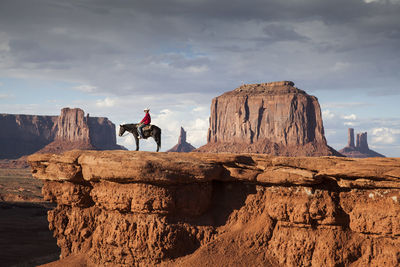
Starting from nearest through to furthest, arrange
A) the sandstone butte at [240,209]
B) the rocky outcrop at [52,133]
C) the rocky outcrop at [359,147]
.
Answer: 1. the sandstone butte at [240,209]
2. the rocky outcrop at [52,133]
3. the rocky outcrop at [359,147]

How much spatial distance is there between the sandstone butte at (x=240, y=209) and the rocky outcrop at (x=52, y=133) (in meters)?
149

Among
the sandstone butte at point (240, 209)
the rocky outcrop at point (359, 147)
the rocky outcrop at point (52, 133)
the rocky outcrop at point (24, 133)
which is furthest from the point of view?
the rocky outcrop at point (359, 147)

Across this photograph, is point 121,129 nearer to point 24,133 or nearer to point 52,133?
point 24,133

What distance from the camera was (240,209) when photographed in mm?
13047

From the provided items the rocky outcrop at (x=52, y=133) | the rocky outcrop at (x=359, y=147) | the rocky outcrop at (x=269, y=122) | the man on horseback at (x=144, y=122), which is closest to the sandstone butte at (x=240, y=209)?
the man on horseback at (x=144, y=122)

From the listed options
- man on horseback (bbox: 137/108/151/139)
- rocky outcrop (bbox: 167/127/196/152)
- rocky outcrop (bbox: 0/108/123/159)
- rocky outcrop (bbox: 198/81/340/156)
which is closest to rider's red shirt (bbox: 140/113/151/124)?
man on horseback (bbox: 137/108/151/139)

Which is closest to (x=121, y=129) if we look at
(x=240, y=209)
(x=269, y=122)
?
(x=240, y=209)

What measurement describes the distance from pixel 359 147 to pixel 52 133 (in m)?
137

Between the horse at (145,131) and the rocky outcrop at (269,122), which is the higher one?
the rocky outcrop at (269,122)

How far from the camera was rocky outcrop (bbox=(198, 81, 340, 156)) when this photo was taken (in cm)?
12538

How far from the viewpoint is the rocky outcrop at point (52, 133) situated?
164 meters

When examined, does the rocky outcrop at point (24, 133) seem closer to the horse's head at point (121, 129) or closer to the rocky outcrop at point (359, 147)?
the rocky outcrop at point (359, 147)

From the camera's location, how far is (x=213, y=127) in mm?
144875

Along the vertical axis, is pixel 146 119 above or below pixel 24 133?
below
